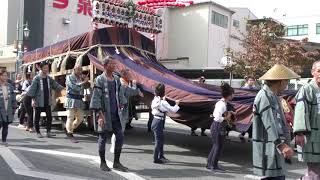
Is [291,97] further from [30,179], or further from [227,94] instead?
[30,179]

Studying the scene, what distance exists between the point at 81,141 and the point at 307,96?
735cm

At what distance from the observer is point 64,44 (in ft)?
46.9

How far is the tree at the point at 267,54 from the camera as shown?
69.9ft

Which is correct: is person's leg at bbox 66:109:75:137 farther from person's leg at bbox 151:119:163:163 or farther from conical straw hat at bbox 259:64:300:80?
conical straw hat at bbox 259:64:300:80

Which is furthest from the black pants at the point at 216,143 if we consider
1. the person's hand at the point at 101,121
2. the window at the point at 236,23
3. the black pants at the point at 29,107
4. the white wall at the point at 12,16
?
the window at the point at 236,23

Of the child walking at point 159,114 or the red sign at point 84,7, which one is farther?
the red sign at point 84,7

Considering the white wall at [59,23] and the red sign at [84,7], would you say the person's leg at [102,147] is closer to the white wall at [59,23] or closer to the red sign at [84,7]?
the white wall at [59,23]

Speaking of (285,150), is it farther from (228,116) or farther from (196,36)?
(196,36)

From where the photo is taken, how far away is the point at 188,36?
47.9 m

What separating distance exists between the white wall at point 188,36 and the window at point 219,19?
93 centimetres

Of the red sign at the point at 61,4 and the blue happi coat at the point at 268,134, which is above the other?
the red sign at the point at 61,4

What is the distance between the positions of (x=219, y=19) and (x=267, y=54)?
25.9 m

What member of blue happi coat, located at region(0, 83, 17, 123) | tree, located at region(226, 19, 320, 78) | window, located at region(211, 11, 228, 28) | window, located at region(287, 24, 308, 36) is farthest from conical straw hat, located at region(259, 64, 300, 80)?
window, located at region(287, 24, 308, 36)

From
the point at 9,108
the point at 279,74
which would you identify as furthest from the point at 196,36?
the point at 279,74
